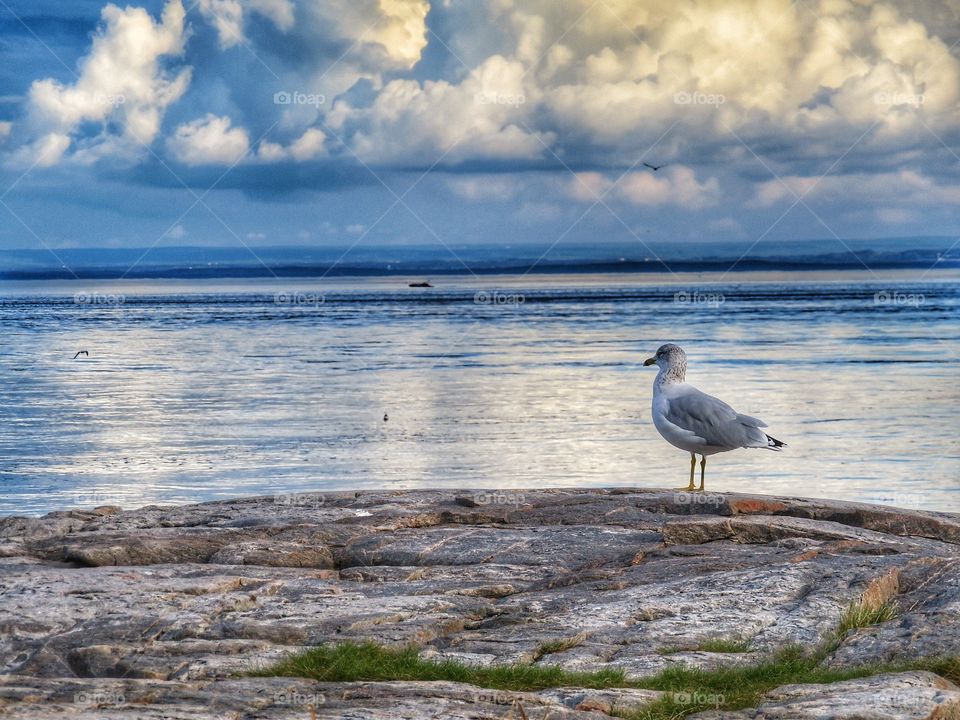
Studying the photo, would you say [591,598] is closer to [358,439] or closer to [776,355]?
[358,439]

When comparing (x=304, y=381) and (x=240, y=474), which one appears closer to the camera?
(x=240, y=474)

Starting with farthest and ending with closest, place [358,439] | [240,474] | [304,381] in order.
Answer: [304,381]
[358,439]
[240,474]

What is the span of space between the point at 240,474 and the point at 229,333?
4052 centimetres

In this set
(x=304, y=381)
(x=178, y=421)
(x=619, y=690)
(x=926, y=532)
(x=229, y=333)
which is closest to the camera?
(x=619, y=690)

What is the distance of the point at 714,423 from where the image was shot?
13.6 metres

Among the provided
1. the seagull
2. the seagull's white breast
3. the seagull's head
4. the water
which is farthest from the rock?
the water

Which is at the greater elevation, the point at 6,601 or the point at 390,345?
the point at 390,345

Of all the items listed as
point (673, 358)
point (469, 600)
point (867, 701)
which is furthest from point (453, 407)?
point (867, 701)

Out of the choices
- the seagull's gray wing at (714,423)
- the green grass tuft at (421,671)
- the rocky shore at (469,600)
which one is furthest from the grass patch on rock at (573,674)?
the seagull's gray wing at (714,423)

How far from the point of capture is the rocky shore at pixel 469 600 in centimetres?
653

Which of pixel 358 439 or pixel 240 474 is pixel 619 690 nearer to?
pixel 240 474

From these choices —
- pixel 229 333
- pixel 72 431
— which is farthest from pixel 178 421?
pixel 229 333

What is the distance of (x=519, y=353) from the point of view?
147 feet

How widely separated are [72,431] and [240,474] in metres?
6.61
